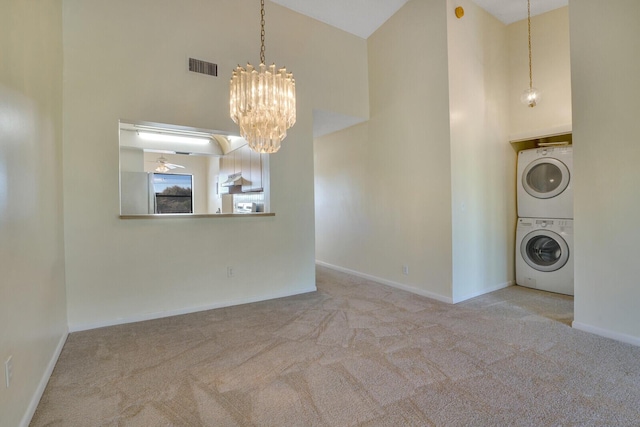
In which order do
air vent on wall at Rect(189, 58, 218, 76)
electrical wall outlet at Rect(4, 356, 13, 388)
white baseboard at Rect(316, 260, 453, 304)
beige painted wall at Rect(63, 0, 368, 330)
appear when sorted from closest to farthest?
electrical wall outlet at Rect(4, 356, 13, 388) < beige painted wall at Rect(63, 0, 368, 330) < air vent on wall at Rect(189, 58, 218, 76) < white baseboard at Rect(316, 260, 453, 304)

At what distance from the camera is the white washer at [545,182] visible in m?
3.64

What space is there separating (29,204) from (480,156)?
4.36 m

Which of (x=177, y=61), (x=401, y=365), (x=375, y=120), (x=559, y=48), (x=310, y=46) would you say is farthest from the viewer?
(x=375, y=120)

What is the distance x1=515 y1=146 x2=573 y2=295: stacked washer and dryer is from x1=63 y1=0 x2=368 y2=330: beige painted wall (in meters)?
2.91

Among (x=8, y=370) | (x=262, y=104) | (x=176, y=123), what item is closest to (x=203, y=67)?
(x=176, y=123)

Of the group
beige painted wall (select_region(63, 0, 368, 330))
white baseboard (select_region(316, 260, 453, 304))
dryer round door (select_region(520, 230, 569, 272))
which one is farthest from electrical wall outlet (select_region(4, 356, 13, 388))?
dryer round door (select_region(520, 230, 569, 272))

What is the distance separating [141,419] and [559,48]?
5574 mm

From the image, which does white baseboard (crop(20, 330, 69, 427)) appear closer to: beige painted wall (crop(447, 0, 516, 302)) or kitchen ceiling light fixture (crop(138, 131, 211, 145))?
kitchen ceiling light fixture (crop(138, 131, 211, 145))

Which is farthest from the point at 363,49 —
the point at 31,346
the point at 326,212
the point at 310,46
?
the point at 31,346

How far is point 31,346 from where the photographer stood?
5.53 ft

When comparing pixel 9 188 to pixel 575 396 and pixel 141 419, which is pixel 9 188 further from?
pixel 575 396

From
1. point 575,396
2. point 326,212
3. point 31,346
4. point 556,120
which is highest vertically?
point 556,120

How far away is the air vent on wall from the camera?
10.5 feet

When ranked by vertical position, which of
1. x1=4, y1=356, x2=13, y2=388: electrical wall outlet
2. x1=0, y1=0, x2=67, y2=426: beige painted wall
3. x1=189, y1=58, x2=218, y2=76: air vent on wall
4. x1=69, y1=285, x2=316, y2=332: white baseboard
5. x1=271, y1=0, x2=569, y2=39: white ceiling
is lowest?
x1=69, y1=285, x2=316, y2=332: white baseboard
